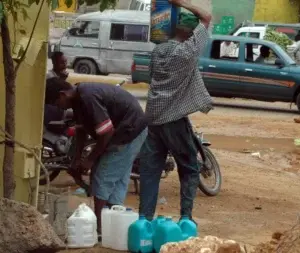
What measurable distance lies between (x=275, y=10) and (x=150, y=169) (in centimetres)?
3775

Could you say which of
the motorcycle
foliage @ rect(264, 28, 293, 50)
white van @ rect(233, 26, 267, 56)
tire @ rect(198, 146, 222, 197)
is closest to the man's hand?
the motorcycle

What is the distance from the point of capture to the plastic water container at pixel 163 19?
325 inches

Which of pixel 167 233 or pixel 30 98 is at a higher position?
pixel 30 98

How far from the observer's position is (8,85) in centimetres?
712

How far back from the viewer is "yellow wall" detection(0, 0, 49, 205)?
8.15 m

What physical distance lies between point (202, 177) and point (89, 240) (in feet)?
11.9

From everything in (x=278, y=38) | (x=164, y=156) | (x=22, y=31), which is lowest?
(x=278, y=38)

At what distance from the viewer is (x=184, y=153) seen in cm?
845

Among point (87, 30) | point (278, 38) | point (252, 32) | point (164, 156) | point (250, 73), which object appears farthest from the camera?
point (252, 32)

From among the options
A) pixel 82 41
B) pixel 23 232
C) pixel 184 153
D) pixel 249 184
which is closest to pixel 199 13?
pixel 184 153

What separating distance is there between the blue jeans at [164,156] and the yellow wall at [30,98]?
947mm

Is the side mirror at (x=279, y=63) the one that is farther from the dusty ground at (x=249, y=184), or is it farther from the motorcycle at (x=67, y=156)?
the motorcycle at (x=67, y=156)

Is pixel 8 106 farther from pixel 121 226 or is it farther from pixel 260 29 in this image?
pixel 260 29

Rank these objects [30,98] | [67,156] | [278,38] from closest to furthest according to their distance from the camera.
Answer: [30,98] → [67,156] → [278,38]
